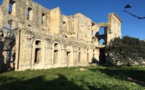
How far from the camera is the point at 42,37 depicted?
24.0m

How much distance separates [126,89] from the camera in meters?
11.9

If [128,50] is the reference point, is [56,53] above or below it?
below

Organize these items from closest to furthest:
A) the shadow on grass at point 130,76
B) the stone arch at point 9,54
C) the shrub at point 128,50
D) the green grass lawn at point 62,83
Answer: the green grass lawn at point 62,83 < the shadow on grass at point 130,76 < the stone arch at point 9,54 < the shrub at point 128,50

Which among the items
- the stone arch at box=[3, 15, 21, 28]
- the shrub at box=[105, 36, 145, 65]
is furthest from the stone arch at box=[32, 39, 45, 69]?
the shrub at box=[105, 36, 145, 65]

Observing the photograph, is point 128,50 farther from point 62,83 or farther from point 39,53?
point 62,83

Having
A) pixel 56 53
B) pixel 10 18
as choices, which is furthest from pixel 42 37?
pixel 10 18

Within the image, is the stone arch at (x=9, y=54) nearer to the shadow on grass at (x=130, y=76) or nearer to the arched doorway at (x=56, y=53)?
the arched doorway at (x=56, y=53)

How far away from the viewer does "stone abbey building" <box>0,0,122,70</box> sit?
21844 millimetres

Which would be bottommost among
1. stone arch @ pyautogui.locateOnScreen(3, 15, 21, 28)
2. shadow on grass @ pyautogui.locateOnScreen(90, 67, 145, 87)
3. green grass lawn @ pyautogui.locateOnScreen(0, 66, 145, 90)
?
shadow on grass @ pyautogui.locateOnScreen(90, 67, 145, 87)

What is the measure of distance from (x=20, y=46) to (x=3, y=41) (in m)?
4.37

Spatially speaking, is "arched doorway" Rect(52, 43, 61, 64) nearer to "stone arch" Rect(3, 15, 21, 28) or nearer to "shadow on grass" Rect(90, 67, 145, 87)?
"stone arch" Rect(3, 15, 21, 28)

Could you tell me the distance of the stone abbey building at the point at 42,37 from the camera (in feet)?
71.7

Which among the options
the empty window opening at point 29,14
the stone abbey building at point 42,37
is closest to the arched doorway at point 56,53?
the stone abbey building at point 42,37

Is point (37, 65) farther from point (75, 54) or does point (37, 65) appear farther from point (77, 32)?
point (77, 32)
